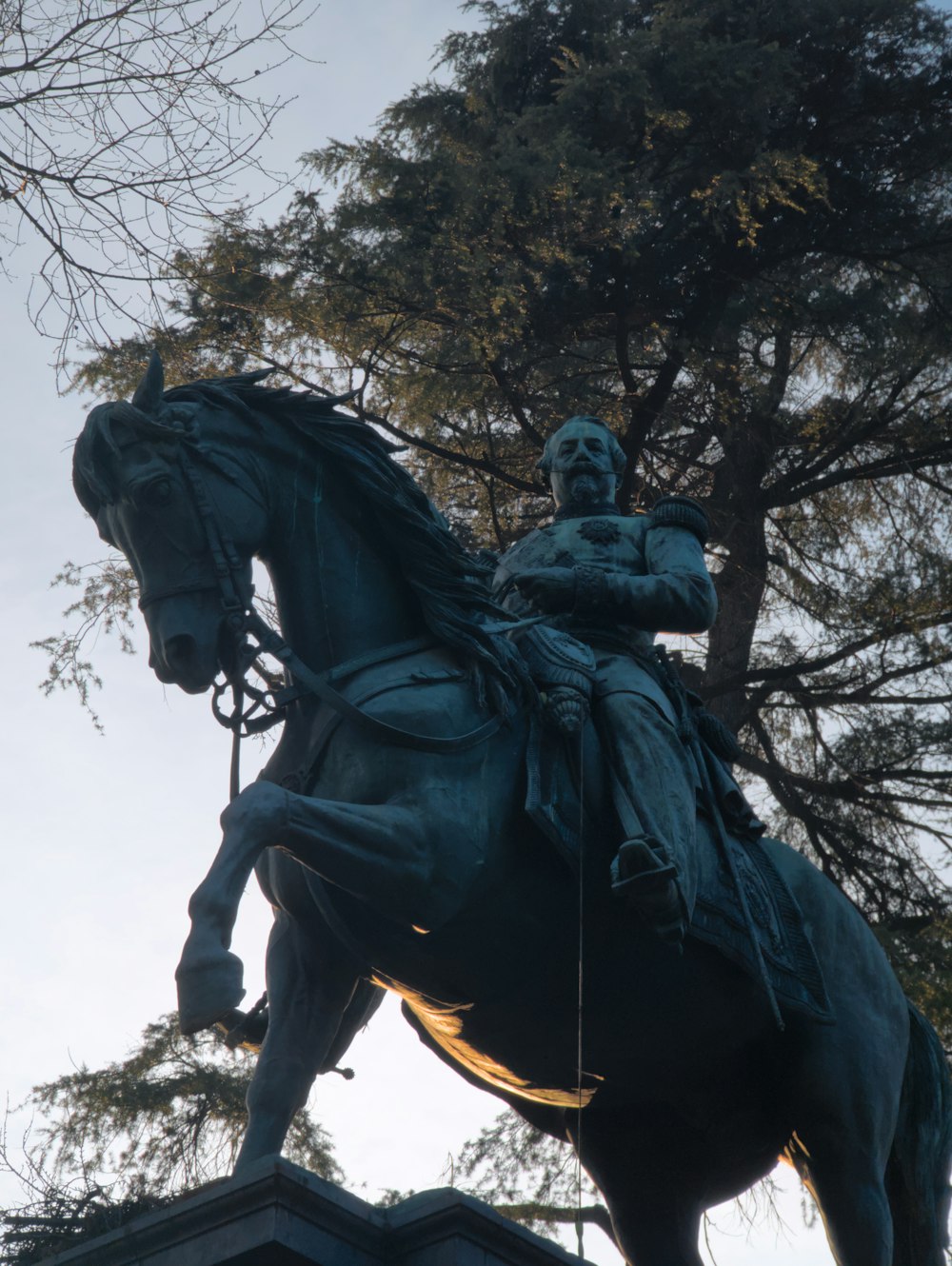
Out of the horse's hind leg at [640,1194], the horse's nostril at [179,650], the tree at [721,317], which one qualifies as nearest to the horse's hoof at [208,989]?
the horse's nostril at [179,650]

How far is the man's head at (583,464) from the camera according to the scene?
21.1 feet

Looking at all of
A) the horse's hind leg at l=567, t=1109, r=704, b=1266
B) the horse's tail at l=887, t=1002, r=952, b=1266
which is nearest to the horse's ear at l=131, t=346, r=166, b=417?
the horse's hind leg at l=567, t=1109, r=704, b=1266

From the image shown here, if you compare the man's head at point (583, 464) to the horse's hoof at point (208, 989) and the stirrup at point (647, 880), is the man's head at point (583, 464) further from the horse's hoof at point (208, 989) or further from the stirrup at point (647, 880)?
the horse's hoof at point (208, 989)

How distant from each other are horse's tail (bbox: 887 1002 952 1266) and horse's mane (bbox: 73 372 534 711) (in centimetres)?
217

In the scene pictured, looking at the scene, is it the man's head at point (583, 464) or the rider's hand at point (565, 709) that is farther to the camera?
the man's head at point (583, 464)

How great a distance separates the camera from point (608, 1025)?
5.39 meters

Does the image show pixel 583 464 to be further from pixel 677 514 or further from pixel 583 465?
pixel 677 514

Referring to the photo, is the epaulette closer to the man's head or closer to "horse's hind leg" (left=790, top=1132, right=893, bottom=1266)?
the man's head

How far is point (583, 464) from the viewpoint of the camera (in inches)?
253

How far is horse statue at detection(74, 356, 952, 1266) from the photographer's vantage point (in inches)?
194

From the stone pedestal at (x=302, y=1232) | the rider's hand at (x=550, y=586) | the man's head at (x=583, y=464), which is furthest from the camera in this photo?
the man's head at (x=583, y=464)

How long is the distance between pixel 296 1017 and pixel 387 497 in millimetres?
1512

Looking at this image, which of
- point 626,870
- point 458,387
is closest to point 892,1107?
point 626,870

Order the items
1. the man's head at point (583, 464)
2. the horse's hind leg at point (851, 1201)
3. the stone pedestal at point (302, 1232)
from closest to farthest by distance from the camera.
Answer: the stone pedestal at point (302, 1232)
the horse's hind leg at point (851, 1201)
the man's head at point (583, 464)
